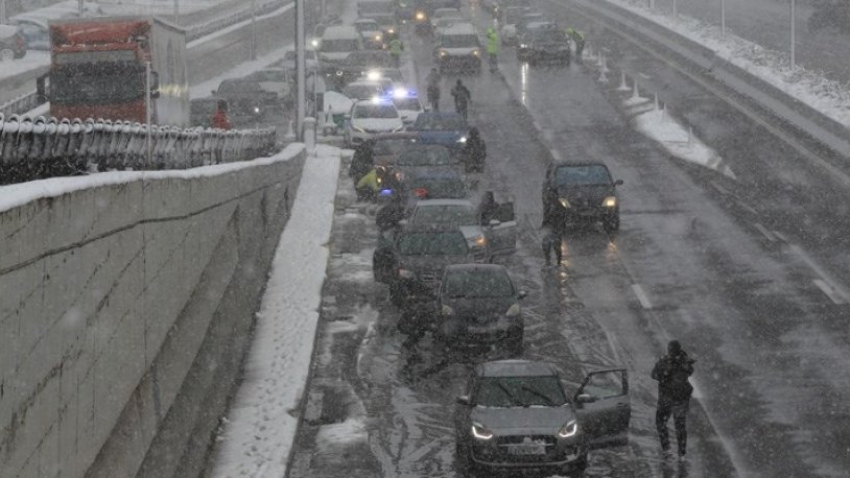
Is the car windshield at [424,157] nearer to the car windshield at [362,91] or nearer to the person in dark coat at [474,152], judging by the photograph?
the person in dark coat at [474,152]

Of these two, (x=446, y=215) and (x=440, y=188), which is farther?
(x=440, y=188)

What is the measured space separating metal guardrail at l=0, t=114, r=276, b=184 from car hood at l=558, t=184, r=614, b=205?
12869mm

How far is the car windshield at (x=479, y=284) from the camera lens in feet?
81.8

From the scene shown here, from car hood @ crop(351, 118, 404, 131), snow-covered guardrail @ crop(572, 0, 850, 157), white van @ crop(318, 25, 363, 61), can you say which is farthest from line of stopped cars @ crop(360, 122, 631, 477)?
white van @ crop(318, 25, 363, 61)

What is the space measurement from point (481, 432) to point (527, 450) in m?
0.57

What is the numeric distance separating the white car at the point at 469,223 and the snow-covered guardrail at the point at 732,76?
14143 mm

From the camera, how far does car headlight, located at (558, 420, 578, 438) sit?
58.2 ft

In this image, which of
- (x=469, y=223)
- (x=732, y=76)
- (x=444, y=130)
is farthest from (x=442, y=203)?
(x=732, y=76)

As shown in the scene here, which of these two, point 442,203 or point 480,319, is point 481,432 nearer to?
point 480,319

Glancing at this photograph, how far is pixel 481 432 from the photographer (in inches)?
706

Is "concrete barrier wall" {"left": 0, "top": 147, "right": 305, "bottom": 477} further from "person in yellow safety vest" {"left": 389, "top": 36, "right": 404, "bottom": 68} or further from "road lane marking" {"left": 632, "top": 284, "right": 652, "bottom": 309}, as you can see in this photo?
"person in yellow safety vest" {"left": 389, "top": 36, "right": 404, "bottom": 68}

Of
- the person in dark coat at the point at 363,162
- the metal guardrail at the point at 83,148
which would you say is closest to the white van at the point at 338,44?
the person in dark coat at the point at 363,162

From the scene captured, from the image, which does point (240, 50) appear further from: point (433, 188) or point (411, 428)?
point (411, 428)

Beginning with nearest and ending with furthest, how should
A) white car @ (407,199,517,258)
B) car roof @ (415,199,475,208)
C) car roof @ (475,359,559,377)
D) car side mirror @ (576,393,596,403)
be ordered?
car side mirror @ (576,393,596,403) < car roof @ (475,359,559,377) < white car @ (407,199,517,258) < car roof @ (415,199,475,208)
